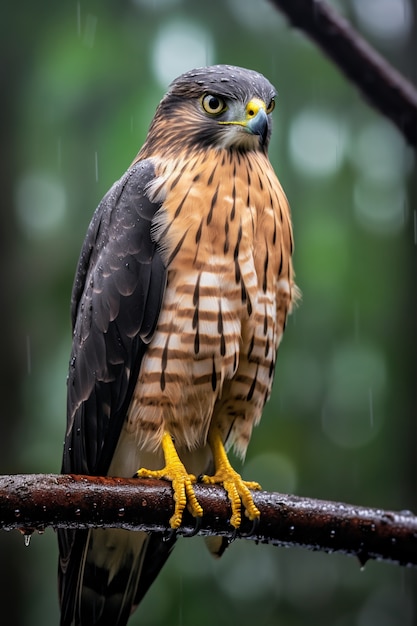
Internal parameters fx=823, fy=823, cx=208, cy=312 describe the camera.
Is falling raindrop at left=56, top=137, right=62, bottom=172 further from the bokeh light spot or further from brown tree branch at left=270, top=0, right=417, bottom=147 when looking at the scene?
brown tree branch at left=270, top=0, right=417, bottom=147

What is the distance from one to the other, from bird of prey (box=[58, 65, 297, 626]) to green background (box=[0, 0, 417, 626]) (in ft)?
5.12

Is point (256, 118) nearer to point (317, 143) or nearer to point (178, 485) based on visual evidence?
point (178, 485)

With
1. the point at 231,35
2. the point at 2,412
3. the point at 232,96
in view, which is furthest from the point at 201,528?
the point at 231,35

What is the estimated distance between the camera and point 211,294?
213 cm

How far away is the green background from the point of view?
4.02 metres

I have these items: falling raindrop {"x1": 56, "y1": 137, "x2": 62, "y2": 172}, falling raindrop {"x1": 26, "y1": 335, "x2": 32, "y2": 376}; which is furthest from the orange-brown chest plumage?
falling raindrop {"x1": 56, "y1": 137, "x2": 62, "y2": 172}

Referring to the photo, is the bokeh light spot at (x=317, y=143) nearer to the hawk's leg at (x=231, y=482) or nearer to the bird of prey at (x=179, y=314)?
the bird of prey at (x=179, y=314)

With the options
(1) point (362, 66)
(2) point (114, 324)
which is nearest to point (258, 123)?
(1) point (362, 66)

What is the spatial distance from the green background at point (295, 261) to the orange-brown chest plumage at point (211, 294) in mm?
1702

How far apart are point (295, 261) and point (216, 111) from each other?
6.65 ft

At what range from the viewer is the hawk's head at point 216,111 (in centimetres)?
218

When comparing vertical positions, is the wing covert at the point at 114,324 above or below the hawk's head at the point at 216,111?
below

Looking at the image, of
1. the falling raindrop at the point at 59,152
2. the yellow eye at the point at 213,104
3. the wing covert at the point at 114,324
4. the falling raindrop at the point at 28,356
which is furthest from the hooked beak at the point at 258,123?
the falling raindrop at the point at 59,152

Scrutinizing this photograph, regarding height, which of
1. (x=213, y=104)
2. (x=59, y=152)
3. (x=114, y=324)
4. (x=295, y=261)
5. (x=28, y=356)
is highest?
(x=59, y=152)
